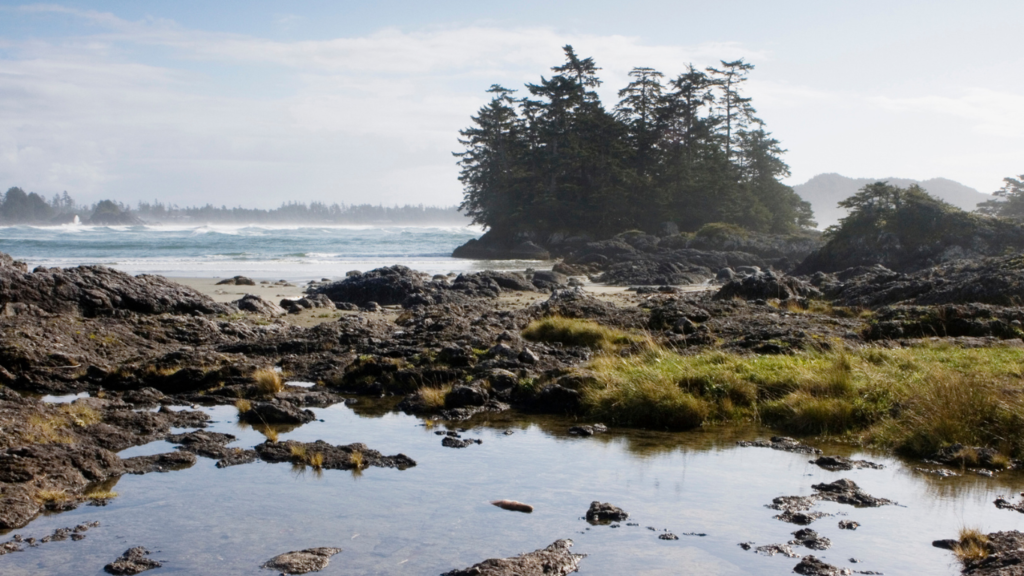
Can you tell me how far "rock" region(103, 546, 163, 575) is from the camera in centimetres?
530

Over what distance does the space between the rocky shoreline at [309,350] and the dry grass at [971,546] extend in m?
0.18

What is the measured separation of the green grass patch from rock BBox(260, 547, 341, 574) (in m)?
5.05

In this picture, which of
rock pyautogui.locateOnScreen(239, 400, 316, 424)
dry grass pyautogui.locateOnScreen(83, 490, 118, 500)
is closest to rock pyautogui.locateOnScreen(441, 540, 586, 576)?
dry grass pyautogui.locateOnScreen(83, 490, 118, 500)

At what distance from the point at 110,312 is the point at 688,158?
52.3 metres

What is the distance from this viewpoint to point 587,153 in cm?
5981

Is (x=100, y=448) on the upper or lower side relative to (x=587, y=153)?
lower

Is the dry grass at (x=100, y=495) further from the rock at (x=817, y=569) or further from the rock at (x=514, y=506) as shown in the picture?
the rock at (x=817, y=569)

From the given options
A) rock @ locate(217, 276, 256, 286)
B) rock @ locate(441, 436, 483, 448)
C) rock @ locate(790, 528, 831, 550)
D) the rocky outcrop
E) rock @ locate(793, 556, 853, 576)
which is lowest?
rock @ locate(441, 436, 483, 448)

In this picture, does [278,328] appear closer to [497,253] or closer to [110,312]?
[110,312]

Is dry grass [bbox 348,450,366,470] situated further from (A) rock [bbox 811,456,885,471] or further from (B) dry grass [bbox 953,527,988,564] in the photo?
(B) dry grass [bbox 953,527,988,564]

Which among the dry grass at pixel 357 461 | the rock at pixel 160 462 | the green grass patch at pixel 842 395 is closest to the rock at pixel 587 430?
the green grass patch at pixel 842 395

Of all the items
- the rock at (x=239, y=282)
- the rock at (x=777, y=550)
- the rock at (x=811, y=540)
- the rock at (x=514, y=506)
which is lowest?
the rock at (x=514, y=506)

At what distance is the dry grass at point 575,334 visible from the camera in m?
14.6

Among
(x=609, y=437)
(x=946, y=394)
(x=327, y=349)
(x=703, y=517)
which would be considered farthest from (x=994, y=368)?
(x=327, y=349)
